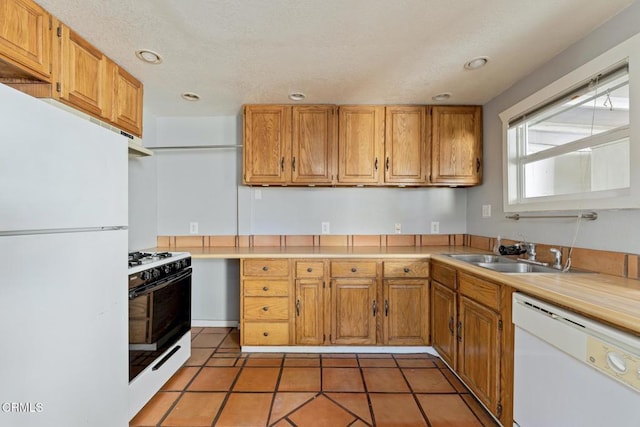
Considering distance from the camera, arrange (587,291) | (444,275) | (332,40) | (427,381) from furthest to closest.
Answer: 1. (444,275)
2. (427,381)
3. (332,40)
4. (587,291)

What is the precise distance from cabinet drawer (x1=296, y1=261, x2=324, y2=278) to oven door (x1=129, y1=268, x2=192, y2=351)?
2.88 ft

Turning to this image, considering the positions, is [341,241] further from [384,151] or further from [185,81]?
[185,81]

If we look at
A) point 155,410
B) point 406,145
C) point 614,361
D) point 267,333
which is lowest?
Answer: point 155,410

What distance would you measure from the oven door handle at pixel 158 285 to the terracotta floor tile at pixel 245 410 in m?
0.85

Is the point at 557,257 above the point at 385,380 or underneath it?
above

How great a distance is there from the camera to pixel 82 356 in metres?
1.11

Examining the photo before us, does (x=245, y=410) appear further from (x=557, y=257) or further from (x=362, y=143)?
(x=362, y=143)

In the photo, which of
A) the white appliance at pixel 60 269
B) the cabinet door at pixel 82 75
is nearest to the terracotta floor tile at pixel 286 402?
the white appliance at pixel 60 269

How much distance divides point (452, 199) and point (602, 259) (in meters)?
1.46

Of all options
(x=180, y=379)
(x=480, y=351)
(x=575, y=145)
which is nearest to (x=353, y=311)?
(x=480, y=351)

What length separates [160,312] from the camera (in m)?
1.81

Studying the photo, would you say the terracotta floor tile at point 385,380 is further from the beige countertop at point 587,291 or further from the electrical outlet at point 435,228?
the electrical outlet at point 435,228

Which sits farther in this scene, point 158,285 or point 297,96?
point 297,96

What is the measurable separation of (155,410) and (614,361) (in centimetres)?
224
